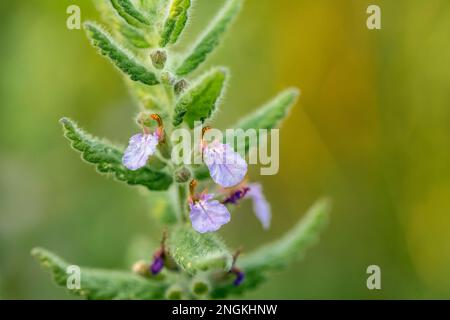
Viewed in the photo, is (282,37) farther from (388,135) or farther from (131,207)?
(131,207)

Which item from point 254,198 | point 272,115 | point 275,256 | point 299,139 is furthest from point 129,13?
point 299,139

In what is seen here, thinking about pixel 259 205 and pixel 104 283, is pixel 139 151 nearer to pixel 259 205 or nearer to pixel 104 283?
pixel 104 283

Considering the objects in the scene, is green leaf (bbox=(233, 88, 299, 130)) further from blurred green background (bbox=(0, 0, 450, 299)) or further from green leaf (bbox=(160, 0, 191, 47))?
blurred green background (bbox=(0, 0, 450, 299))

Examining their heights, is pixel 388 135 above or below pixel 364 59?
below

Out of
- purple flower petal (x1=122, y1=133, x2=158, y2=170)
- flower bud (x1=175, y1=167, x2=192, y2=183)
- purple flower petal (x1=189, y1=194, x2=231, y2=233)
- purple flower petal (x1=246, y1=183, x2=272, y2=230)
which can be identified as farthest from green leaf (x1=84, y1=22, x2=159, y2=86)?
purple flower petal (x1=246, y1=183, x2=272, y2=230)
